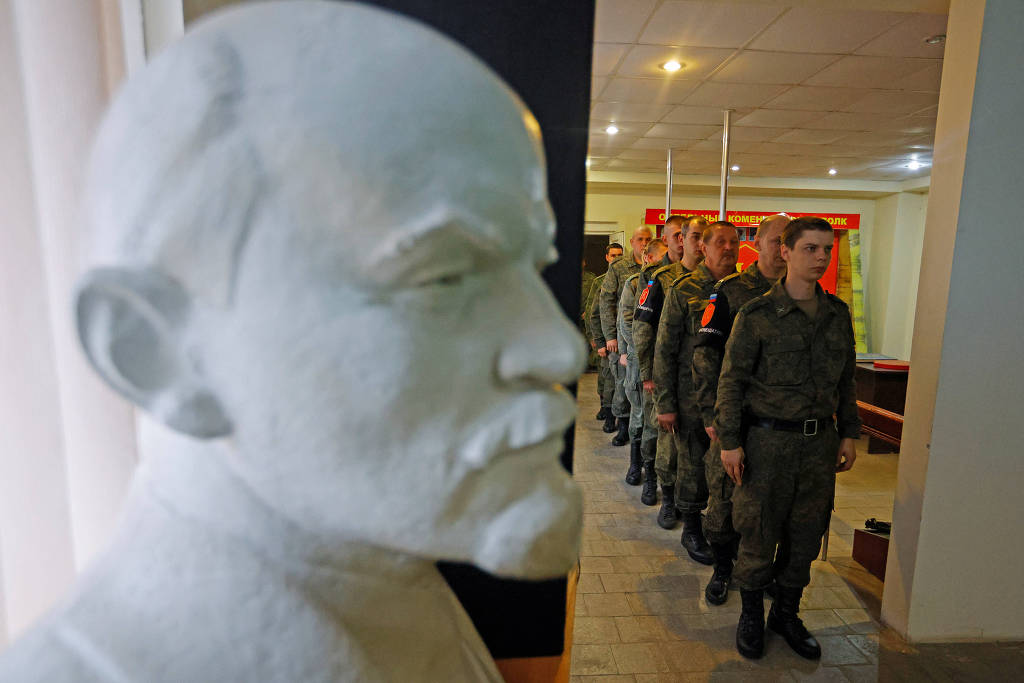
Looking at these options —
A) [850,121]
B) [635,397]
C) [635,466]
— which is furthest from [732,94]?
[635,466]

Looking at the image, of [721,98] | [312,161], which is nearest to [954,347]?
[312,161]

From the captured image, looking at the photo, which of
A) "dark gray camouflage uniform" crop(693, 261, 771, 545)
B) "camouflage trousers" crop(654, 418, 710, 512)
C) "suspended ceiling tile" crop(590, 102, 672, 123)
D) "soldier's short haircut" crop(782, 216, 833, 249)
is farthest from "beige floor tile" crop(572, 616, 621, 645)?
"suspended ceiling tile" crop(590, 102, 672, 123)

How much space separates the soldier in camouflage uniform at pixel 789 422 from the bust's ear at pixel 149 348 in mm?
2134

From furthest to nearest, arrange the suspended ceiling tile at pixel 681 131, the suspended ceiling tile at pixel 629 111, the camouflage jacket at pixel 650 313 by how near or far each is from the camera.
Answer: the suspended ceiling tile at pixel 681 131, the suspended ceiling tile at pixel 629 111, the camouflage jacket at pixel 650 313

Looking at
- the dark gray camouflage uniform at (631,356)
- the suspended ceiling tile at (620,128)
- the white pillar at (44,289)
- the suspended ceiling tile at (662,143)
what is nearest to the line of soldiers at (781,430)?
the dark gray camouflage uniform at (631,356)

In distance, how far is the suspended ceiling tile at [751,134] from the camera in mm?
5516

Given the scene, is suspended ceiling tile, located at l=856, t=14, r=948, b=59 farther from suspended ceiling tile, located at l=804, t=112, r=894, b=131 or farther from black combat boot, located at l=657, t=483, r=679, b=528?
black combat boot, located at l=657, t=483, r=679, b=528

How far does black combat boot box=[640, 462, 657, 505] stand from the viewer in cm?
369

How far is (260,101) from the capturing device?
0.39m

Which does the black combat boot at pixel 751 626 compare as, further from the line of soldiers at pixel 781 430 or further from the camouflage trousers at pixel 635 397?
the camouflage trousers at pixel 635 397

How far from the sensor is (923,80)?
162 inches

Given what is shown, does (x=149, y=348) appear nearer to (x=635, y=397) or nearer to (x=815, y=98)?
(x=635, y=397)

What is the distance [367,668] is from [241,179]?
410 millimetres

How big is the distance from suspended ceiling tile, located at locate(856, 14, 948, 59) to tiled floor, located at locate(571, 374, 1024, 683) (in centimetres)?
273
